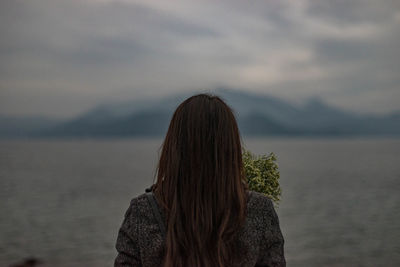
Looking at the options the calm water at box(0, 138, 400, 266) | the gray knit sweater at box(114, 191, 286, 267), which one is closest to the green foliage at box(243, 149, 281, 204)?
the gray knit sweater at box(114, 191, 286, 267)

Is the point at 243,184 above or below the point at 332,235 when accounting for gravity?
above

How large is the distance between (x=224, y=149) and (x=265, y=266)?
0.67 metres

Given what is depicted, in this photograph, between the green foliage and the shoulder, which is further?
the green foliage

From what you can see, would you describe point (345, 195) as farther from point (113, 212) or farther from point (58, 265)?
point (58, 265)

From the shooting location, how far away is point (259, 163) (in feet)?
10.5

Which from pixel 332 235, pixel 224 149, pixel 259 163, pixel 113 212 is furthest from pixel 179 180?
pixel 113 212

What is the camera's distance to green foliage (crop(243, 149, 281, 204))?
305 cm

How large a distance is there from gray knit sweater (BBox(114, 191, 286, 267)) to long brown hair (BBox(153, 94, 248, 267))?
0.06m

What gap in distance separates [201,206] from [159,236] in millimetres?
259

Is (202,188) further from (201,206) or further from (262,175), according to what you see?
(262,175)

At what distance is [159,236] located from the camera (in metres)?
2.28

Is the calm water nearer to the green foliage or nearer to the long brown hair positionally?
the green foliage

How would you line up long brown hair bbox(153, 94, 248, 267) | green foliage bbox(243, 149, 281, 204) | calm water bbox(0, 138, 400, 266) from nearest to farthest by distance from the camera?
long brown hair bbox(153, 94, 248, 267) → green foliage bbox(243, 149, 281, 204) → calm water bbox(0, 138, 400, 266)

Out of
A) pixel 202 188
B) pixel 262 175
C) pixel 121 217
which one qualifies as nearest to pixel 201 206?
pixel 202 188
